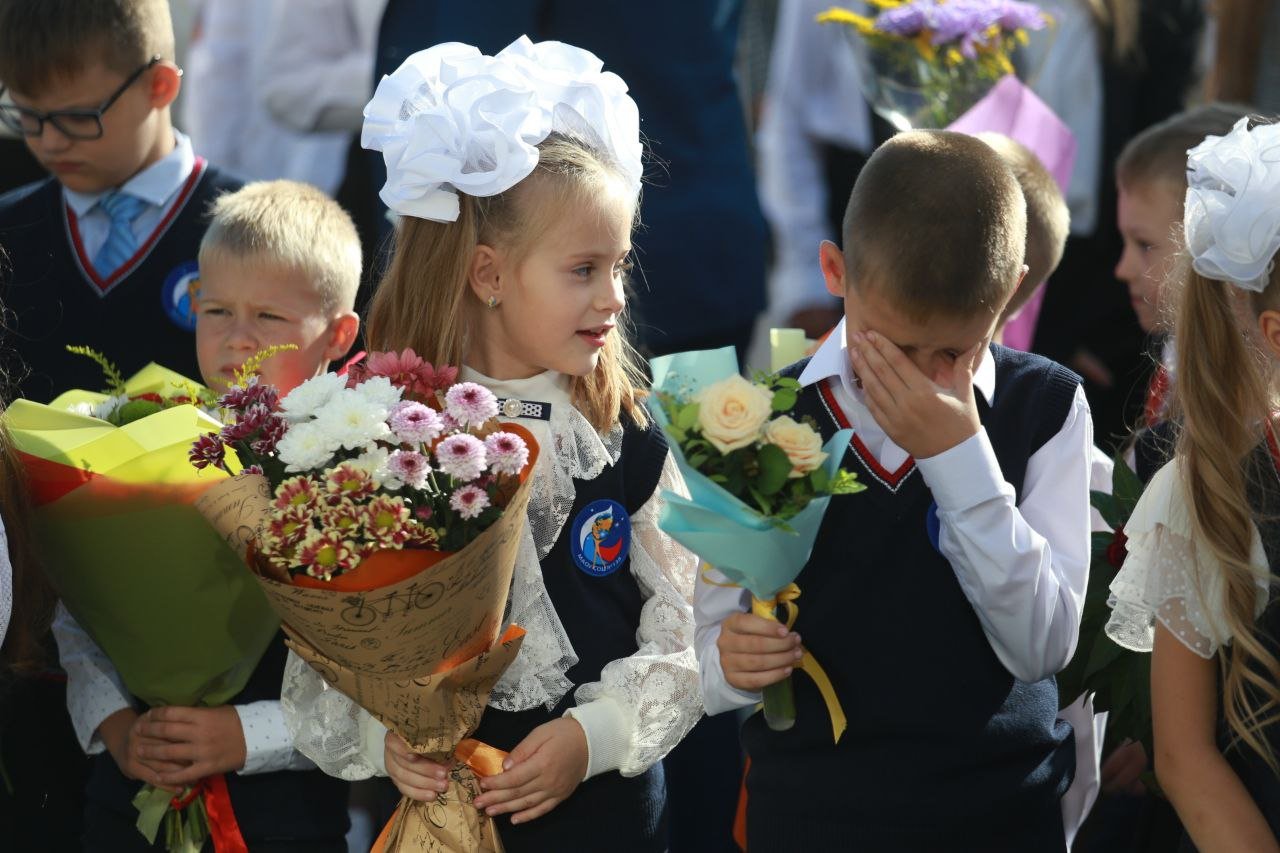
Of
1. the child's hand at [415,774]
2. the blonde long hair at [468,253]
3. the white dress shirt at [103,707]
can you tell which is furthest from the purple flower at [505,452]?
the white dress shirt at [103,707]

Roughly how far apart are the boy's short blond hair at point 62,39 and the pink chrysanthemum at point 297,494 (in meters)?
1.95

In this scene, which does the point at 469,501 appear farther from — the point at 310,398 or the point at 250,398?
the point at 250,398

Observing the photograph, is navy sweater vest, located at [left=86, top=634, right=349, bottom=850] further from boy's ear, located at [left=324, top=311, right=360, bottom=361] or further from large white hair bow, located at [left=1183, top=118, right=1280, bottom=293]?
large white hair bow, located at [left=1183, top=118, right=1280, bottom=293]

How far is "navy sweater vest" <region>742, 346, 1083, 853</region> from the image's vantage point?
2689mm

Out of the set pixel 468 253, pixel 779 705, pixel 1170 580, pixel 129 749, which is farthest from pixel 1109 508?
pixel 129 749

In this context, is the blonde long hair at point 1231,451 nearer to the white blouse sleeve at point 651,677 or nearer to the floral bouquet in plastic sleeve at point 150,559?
the white blouse sleeve at point 651,677

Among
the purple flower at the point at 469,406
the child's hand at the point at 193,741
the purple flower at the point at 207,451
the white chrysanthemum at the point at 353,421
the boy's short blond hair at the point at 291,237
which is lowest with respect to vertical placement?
the child's hand at the point at 193,741

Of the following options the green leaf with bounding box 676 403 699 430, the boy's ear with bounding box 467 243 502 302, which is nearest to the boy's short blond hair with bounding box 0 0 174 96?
the boy's ear with bounding box 467 243 502 302

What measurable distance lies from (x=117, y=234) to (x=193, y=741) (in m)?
1.46

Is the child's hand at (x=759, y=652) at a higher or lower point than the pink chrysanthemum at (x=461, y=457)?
lower

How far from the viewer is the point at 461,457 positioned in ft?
7.91

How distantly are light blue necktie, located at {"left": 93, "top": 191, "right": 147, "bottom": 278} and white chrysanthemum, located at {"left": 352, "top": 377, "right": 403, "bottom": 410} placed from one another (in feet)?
5.46

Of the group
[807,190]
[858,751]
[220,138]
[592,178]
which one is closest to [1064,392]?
[858,751]

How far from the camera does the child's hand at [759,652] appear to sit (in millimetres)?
2568
